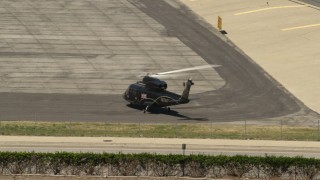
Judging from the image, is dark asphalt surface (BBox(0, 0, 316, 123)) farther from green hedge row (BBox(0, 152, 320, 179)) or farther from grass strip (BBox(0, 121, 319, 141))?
green hedge row (BBox(0, 152, 320, 179))

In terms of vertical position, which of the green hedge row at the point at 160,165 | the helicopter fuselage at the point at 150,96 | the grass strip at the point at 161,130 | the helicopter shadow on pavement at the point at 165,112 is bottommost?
the green hedge row at the point at 160,165

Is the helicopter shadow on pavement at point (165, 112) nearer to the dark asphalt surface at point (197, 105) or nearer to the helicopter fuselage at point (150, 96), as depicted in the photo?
the dark asphalt surface at point (197, 105)

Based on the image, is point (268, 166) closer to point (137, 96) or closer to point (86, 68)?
point (137, 96)

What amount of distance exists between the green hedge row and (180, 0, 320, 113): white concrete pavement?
26027 millimetres

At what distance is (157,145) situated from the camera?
182 ft

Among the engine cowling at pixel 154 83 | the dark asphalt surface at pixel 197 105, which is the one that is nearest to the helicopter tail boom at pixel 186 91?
the dark asphalt surface at pixel 197 105

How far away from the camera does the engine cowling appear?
67.8 meters

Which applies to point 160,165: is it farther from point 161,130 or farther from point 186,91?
point 186,91

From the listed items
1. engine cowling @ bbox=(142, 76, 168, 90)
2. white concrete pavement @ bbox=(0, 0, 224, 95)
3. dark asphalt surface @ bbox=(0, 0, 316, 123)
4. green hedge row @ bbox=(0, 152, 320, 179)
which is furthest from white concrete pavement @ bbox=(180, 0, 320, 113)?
green hedge row @ bbox=(0, 152, 320, 179)

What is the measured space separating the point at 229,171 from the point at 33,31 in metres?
53.1

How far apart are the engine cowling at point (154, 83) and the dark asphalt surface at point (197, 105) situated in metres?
2.42

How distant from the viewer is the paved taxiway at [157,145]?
176ft

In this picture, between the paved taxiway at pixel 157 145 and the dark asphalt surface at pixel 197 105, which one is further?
the dark asphalt surface at pixel 197 105

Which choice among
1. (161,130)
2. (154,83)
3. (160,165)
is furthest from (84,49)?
(160,165)
